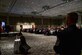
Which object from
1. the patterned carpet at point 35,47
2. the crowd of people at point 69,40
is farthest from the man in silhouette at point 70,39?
the patterned carpet at point 35,47

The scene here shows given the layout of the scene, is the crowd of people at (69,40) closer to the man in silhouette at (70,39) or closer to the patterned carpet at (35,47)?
the man in silhouette at (70,39)

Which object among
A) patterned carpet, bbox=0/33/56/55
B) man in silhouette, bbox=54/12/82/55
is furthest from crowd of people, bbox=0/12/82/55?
patterned carpet, bbox=0/33/56/55

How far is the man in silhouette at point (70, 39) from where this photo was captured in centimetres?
157

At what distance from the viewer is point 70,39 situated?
5.25 ft

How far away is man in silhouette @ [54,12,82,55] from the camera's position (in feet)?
5.16

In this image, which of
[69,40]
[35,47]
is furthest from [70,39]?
[35,47]

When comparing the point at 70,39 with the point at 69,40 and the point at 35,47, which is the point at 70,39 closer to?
the point at 69,40

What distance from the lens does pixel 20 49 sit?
6.33 metres

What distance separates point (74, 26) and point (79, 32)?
9 centimetres

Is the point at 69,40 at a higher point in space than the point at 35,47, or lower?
higher

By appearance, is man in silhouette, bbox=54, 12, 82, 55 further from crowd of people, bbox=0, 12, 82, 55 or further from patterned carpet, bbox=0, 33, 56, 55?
patterned carpet, bbox=0, 33, 56, 55

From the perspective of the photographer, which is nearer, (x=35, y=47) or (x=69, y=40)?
(x=69, y=40)

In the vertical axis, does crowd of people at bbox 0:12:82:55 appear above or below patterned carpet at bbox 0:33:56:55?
above

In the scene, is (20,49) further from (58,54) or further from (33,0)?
(33,0)
